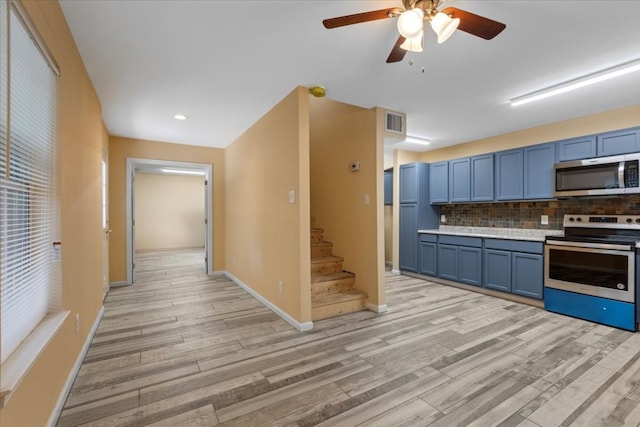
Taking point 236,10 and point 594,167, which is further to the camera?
point 594,167

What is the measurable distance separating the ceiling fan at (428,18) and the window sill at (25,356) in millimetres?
2076

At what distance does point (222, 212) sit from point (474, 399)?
4.93 meters

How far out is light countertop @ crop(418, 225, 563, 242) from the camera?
155 inches

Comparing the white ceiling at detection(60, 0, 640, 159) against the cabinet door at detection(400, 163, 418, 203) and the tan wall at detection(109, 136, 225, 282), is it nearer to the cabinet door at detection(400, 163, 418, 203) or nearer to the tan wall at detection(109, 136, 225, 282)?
the tan wall at detection(109, 136, 225, 282)

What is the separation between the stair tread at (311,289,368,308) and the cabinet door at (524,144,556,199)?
2724 mm

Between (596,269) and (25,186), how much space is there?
16.2ft

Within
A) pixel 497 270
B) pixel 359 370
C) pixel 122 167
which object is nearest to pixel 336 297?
pixel 359 370

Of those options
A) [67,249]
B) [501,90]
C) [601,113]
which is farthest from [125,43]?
[601,113]

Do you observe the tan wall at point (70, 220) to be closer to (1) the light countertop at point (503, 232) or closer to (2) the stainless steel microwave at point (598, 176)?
(1) the light countertop at point (503, 232)

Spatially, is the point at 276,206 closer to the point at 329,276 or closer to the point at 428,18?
the point at 329,276

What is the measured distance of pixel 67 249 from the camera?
6.57 ft

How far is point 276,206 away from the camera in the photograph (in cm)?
344

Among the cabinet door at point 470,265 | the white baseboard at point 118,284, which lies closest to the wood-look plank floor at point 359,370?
the cabinet door at point 470,265

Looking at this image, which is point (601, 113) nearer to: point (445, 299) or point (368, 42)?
point (445, 299)
